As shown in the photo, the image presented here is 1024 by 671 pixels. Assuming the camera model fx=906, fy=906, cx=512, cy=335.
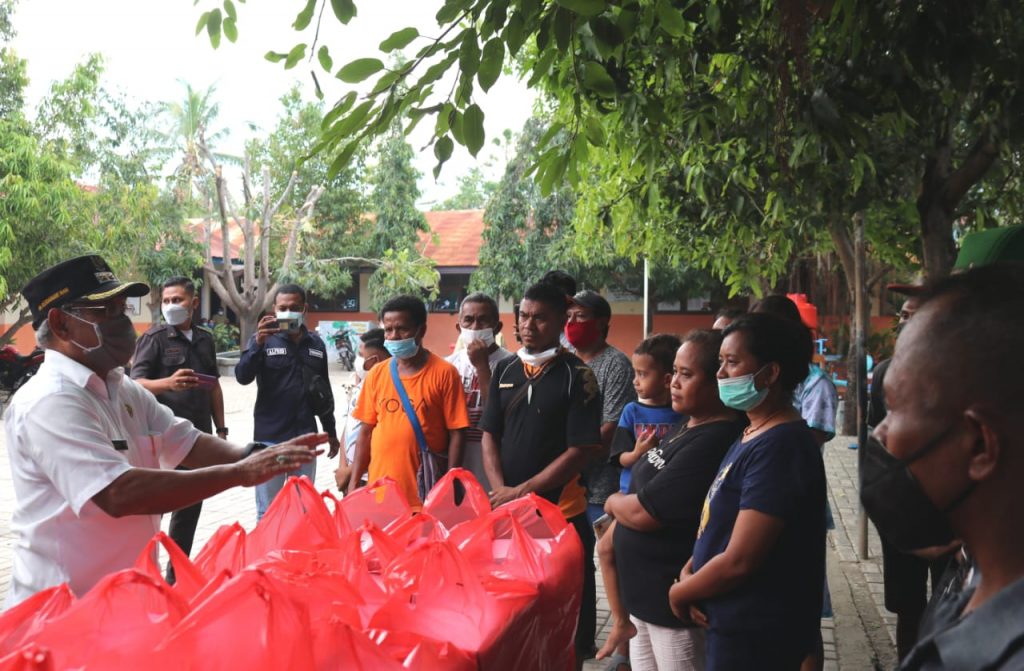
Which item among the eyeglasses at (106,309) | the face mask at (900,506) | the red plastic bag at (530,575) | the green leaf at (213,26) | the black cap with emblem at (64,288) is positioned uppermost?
the green leaf at (213,26)

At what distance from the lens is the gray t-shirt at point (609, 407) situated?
4875 mm

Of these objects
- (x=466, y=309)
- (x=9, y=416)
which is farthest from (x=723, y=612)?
(x=466, y=309)

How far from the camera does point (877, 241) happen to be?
10.7 metres

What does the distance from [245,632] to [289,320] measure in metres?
4.35

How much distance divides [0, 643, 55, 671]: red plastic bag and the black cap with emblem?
4.79 feet

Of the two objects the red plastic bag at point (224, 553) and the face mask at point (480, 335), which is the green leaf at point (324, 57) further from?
the face mask at point (480, 335)

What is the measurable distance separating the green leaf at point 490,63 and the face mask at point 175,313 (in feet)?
12.8

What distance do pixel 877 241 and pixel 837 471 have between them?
2.83 metres

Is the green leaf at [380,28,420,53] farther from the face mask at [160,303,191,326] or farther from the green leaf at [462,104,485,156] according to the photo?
the face mask at [160,303,191,326]

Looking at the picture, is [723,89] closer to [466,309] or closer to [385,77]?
[466,309]

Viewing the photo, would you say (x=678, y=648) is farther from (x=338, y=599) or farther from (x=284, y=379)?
(x=284, y=379)

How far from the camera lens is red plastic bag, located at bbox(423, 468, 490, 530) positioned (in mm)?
3098

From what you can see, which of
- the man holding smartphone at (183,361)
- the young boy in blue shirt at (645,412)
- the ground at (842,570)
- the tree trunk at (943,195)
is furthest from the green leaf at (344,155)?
the tree trunk at (943,195)

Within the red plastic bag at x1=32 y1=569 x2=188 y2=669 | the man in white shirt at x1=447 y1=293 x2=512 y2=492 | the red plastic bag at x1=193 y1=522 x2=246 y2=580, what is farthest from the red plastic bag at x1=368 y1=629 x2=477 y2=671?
the man in white shirt at x1=447 y1=293 x2=512 y2=492
